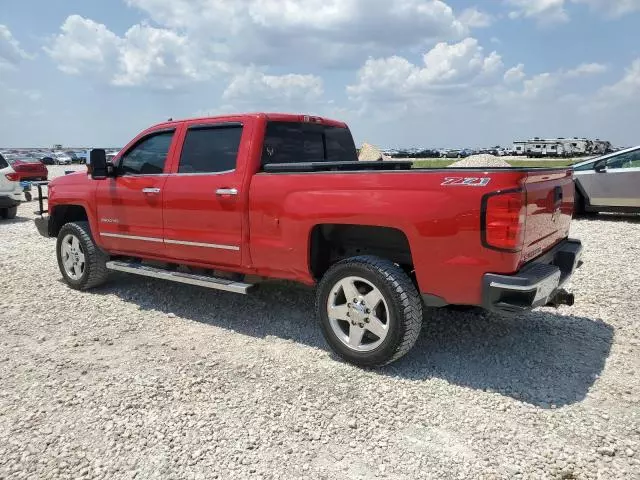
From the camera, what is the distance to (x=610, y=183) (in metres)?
10.7

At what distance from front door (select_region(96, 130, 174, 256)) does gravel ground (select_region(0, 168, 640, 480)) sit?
0.75 meters

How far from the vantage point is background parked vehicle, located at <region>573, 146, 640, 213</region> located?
10461 millimetres

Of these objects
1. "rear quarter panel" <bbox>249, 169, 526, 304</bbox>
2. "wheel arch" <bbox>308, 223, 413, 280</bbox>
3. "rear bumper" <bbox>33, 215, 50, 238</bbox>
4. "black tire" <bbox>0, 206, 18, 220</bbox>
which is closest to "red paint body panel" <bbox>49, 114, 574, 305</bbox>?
"rear quarter panel" <bbox>249, 169, 526, 304</bbox>

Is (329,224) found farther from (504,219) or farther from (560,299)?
(560,299)

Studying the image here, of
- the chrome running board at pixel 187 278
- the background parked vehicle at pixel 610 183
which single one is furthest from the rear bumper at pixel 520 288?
the background parked vehicle at pixel 610 183

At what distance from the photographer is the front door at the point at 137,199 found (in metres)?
5.18

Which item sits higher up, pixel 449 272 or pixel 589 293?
pixel 449 272

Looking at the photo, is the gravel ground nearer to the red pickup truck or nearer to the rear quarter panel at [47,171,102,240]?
the red pickup truck

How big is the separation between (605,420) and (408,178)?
6.48ft

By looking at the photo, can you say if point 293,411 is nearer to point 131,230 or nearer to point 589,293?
point 131,230

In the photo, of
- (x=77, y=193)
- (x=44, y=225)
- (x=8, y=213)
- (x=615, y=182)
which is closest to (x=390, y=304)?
(x=77, y=193)

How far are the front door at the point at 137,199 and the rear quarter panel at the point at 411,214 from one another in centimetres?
146

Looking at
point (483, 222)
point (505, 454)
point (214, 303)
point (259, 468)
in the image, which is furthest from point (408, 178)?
point (214, 303)

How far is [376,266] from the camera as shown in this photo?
3736 mm
